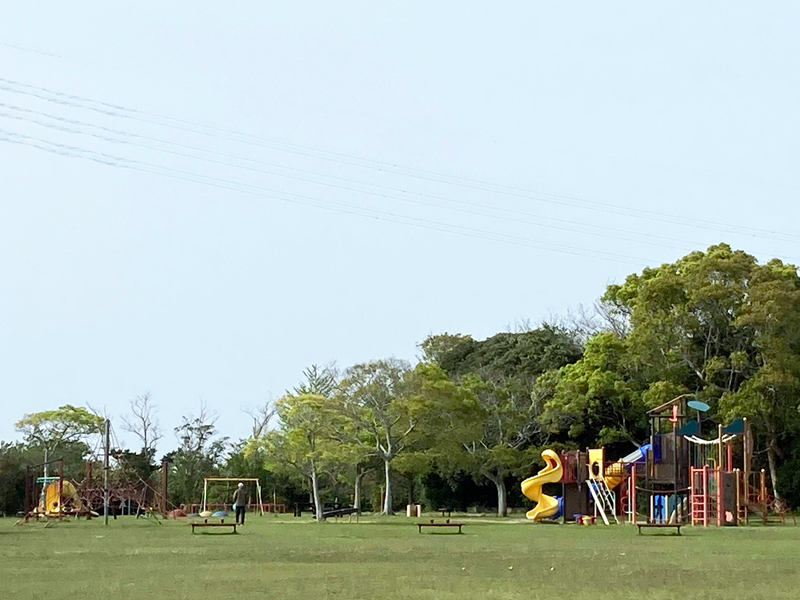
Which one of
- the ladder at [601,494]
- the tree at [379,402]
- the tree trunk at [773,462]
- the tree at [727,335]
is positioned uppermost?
the tree at [727,335]

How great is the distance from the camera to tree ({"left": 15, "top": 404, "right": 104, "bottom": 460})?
62.9 metres

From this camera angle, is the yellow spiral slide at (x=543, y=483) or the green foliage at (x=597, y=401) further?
the green foliage at (x=597, y=401)

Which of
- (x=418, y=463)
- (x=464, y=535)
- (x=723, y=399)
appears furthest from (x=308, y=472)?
(x=464, y=535)

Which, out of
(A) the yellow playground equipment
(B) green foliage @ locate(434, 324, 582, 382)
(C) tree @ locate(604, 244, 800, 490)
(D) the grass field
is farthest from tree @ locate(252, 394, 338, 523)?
(D) the grass field

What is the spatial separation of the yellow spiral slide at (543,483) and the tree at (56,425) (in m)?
29.6

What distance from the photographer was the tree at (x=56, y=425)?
6291 cm

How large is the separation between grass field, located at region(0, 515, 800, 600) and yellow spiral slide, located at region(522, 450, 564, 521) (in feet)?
52.9

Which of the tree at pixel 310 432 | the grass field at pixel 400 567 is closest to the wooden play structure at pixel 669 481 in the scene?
the tree at pixel 310 432

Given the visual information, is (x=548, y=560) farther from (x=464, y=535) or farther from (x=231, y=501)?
(x=231, y=501)

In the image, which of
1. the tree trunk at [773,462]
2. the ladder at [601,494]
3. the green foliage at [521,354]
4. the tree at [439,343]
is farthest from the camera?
the tree at [439,343]

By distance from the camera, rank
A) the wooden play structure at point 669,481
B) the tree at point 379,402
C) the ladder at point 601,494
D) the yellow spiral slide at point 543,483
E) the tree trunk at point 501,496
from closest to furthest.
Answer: the wooden play structure at point 669,481 → the ladder at point 601,494 → the yellow spiral slide at point 543,483 → the tree at point 379,402 → the tree trunk at point 501,496

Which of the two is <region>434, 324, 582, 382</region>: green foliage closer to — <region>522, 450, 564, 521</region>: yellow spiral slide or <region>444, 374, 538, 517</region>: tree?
<region>444, 374, 538, 517</region>: tree

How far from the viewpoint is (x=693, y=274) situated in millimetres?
43219

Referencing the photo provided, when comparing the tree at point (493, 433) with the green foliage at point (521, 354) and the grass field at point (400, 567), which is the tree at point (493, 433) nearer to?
the green foliage at point (521, 354)
